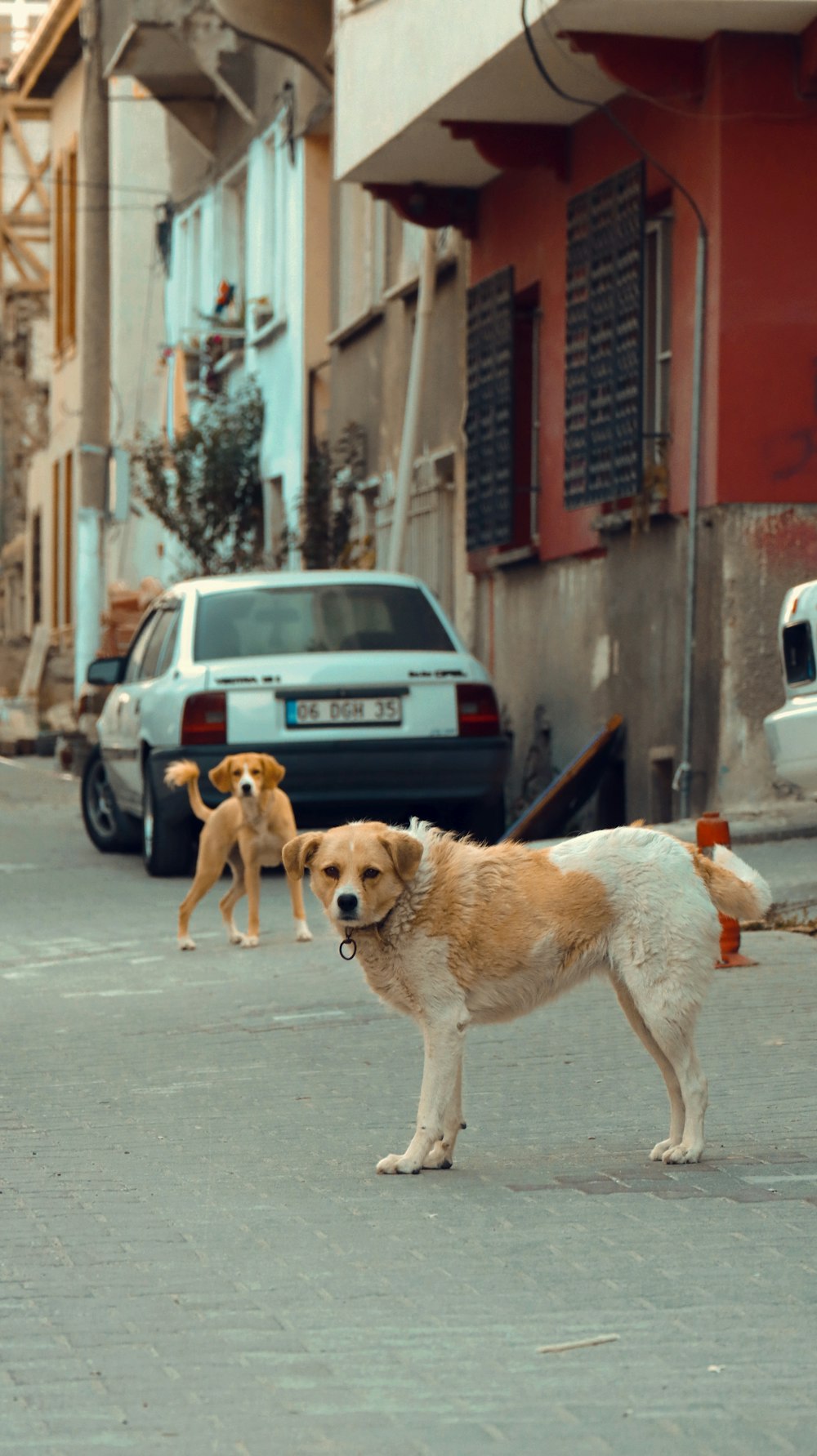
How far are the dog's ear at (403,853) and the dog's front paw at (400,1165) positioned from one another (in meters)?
0.72

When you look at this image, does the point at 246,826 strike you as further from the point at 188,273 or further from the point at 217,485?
the point at 188,273

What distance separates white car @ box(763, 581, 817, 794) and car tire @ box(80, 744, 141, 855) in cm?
673

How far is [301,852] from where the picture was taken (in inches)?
253

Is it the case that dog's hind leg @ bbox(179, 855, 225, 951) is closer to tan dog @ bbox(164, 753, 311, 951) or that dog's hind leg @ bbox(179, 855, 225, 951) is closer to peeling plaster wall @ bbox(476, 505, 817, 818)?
tan dog @ bbox(164, 753, 311, 951)

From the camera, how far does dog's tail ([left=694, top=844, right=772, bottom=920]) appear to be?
6.49 meters

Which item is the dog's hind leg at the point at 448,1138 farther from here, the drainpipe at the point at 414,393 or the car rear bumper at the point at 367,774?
the drainpipe at the point at 414,393

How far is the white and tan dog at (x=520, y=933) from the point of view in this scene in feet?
20.7

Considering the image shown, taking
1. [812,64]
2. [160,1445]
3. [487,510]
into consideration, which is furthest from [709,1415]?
[487,510]

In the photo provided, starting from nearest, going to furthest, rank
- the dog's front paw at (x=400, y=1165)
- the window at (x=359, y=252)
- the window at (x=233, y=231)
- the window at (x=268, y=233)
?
the dog's front paw at (x=400, y=1165)
the window at (x=359, y=252)
the window at (x=268, y=233)
the window at (x=233, y=231)

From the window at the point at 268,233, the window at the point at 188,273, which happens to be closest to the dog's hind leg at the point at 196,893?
the window at the point at 268,233

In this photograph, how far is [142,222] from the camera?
36.5 m

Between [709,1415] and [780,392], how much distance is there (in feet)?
33.7

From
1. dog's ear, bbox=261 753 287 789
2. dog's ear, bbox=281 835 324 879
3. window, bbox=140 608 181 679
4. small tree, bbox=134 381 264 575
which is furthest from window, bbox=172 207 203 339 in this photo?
dog's ear, bbox=281 835 324 879

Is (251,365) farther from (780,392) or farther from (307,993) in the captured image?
(307,993)
